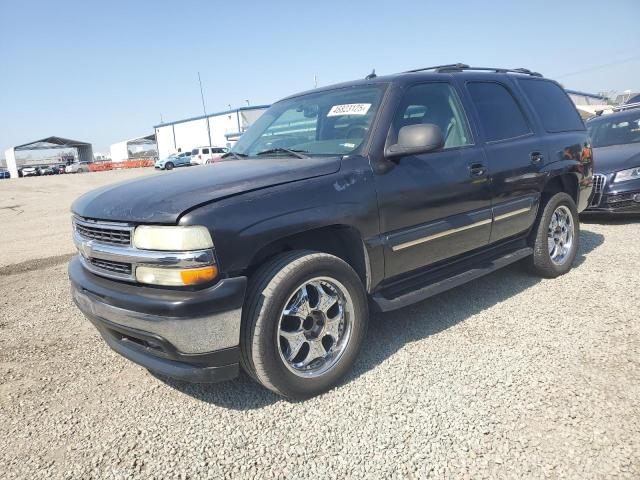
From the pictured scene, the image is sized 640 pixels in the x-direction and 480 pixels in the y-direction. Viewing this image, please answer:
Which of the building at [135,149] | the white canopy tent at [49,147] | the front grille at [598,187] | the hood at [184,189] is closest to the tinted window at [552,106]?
the front grille at [598,187]

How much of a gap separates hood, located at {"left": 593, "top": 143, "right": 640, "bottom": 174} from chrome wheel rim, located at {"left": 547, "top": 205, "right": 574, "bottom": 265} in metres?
2.58

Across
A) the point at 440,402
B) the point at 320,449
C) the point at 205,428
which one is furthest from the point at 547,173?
the point at 205,428

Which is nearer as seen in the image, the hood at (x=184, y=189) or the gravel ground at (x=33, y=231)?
the hood at (x=184, y=189)

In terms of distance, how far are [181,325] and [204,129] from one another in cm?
6090

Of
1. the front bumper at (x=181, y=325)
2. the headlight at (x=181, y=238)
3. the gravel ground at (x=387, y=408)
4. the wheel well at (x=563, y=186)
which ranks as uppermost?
the headlight at (x=181, y=238)

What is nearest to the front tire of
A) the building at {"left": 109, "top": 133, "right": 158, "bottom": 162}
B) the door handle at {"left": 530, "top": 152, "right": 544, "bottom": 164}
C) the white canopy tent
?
the door handle at {"left": 530, "top": 152, "right": 544, "bottom": 164}

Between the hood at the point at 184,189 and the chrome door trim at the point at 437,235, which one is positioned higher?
the hood at the point at 184,189

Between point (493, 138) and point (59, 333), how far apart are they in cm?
391

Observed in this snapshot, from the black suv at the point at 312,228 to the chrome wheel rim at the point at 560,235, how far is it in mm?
519

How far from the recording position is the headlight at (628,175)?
6.22 meters

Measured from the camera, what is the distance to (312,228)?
8.29 feet

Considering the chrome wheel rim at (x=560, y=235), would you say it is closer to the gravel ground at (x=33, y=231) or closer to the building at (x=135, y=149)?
the gravel ground at (x=33, y=231)

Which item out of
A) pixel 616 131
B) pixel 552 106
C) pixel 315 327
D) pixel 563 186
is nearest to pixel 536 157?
pixel 563 186

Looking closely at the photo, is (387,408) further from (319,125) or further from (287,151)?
(319,125)
